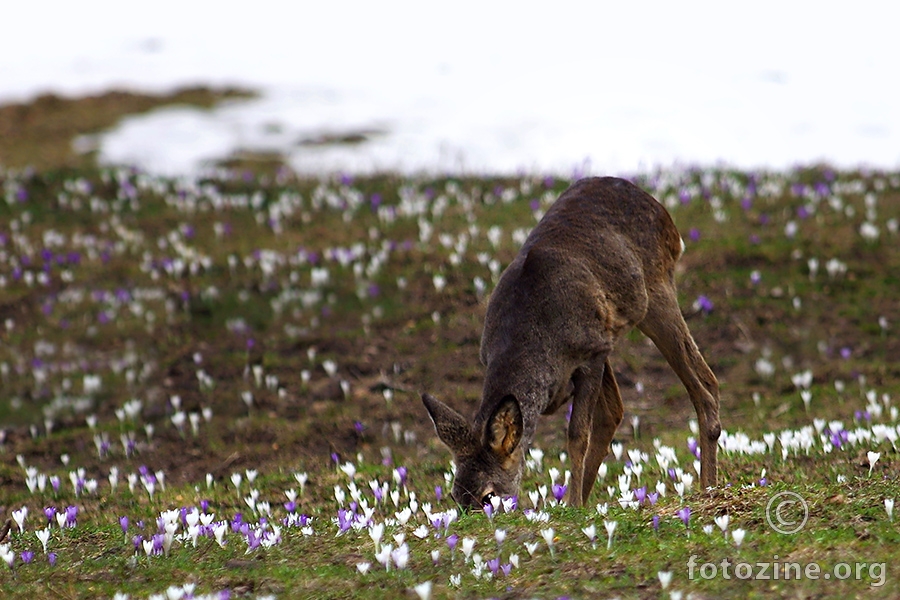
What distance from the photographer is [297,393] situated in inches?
553

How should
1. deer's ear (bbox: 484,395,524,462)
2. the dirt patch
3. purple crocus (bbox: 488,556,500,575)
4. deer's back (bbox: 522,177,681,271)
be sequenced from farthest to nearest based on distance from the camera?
1. the dirt patch
2. deer's back (bbox: 522,177,681,271)
3. deer's ear (bbox: 484,395,524,462)
4. purple crocus (bbox: 488,556,500,575)

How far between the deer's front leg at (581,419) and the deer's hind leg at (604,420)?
1.45ft

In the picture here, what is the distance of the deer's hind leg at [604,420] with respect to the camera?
923 cm

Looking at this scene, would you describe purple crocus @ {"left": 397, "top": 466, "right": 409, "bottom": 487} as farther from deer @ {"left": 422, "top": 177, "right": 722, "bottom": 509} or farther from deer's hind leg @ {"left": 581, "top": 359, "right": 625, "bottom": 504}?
deer's hind leg @ {"left": 581, "top": 359, "right": 625, "bottom": 504}

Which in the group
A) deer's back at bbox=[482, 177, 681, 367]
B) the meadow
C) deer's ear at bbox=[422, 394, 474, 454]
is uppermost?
deer's back at bbox=[482, 177, 681, 367]

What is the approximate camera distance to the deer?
25.5ft

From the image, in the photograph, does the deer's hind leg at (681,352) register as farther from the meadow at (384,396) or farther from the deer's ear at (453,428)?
the deer's ear at (453,428)

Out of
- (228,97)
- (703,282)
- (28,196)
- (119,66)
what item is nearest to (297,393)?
(703,282)

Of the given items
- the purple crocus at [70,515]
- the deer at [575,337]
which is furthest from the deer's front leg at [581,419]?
the purple crocus at [70,515]

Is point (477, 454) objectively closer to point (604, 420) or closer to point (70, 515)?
point (604, 420)

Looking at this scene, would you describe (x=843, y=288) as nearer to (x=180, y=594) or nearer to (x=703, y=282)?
(x=703, y=282)

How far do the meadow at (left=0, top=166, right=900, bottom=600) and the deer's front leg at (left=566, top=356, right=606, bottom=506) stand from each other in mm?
368

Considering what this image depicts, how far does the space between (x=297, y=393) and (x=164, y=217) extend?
23.7ft

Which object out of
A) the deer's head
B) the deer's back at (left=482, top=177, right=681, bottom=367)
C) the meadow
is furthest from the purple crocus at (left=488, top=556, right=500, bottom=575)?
the deer's back at (left=482, top=177, right=681, bottom=367)
